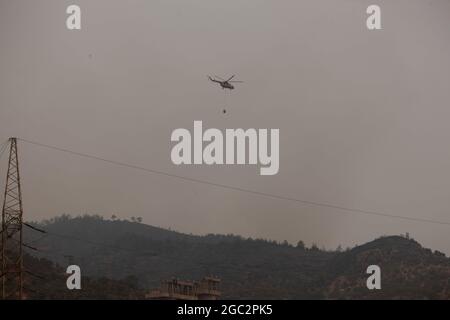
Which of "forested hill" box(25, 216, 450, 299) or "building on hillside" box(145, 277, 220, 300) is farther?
"forested hill" box(25, 216, 450, 299)

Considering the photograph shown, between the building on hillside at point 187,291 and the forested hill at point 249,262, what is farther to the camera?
the forested hill at point 249,262

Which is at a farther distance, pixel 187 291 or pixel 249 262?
pixel 249 262

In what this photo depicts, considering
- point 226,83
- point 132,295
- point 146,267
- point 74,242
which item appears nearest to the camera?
point 226,83

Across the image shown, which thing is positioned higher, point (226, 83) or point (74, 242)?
point (226, 83)
